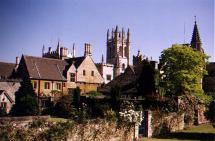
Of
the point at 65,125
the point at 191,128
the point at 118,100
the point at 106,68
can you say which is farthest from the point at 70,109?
the point at 106,68

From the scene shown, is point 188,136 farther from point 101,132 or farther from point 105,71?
point 105,71

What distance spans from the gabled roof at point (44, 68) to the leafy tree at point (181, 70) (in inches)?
693

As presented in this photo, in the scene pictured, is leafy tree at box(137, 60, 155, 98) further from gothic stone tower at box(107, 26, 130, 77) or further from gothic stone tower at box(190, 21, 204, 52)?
gothic stone tower at box(107, 26, 130, 77)

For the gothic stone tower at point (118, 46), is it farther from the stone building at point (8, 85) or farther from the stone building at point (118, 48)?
the stone building at point (8, 85)

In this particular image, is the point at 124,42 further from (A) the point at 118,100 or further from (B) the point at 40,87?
(A) the point at 118,100

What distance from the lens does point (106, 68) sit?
91.0 m

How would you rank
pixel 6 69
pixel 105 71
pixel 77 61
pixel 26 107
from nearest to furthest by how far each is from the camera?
pixel 26 107, pixel 6 69, pixel 77 61, pixel 105 71

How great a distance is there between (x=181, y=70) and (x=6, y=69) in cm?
2938

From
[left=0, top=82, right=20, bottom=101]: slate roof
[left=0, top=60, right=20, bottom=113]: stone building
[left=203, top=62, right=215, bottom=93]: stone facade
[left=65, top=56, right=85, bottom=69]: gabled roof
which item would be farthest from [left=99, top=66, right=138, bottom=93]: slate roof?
[left=203, top=62, right=215, bottom=93]: stone facade

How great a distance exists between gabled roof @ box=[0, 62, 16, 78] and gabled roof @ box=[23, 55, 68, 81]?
5.31 m

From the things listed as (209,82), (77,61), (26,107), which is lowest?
(26,107)

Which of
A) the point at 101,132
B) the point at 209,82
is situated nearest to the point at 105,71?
the point at 209,82

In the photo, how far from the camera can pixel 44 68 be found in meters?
54.7

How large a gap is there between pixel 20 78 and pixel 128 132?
3248 cm
